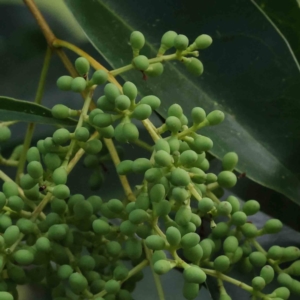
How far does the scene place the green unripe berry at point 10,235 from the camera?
1.56ft

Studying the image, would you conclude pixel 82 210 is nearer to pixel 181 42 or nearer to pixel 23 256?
pixel 23 256

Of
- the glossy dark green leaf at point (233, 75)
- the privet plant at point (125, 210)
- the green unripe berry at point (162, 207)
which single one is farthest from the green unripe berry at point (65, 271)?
the glossy dark green leaf at point (233, 75)

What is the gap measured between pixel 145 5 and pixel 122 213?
0.28 m

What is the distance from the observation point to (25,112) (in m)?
0.55

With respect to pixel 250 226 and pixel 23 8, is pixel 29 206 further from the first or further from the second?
pixel 23 8

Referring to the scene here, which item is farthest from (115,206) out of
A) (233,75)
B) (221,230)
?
(233,75)

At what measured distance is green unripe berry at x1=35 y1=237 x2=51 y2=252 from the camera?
49 cm

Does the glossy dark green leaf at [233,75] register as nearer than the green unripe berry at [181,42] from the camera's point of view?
No

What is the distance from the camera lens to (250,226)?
0.57 m

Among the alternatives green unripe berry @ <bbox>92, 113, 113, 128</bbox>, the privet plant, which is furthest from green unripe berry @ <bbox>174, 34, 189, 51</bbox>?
green unripe berry @ <bbox>92, 113, 113, 128</bbox>

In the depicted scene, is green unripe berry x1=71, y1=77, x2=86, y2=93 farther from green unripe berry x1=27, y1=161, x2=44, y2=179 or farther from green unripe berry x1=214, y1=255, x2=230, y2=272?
green unripe berry x1=214, y1=255, x2=230, y2=272

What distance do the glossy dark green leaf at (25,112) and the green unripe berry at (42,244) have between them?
0.39ft

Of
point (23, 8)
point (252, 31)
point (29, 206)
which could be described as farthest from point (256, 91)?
point (23, 8)

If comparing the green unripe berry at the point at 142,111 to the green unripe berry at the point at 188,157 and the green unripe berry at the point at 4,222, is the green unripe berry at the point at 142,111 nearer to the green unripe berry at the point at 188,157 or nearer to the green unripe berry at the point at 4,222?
the green unripe berry at the point at 188,157
